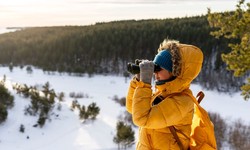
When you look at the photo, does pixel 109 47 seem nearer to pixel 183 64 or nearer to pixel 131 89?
pixel 131 89

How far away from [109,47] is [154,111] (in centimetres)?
4749

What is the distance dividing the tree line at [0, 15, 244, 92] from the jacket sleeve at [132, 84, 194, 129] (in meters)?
39.8

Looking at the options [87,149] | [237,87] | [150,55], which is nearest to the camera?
[87,149]

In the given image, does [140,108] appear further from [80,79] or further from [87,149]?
[80,79]

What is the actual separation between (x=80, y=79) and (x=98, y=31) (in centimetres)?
1714

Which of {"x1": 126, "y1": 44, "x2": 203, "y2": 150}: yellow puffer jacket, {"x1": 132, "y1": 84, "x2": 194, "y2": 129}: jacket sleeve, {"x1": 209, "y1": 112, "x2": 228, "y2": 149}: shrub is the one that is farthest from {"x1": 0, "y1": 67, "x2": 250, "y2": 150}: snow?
{"x1": 132, "y1": 84, "x2": 194, "y2": 129}: jacket sleeve

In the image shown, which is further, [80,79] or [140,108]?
[80,79]

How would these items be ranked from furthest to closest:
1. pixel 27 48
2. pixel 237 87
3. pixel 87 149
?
pixel 27 48 → pixel 237 87 → pixel 87 149

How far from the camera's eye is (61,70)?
43.1 m

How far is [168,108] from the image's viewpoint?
2.16 meters

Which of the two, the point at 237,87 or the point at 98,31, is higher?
the point at 98,31

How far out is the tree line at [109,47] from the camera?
45188 millimetres

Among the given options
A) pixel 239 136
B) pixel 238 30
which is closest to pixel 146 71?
pixel 238 30

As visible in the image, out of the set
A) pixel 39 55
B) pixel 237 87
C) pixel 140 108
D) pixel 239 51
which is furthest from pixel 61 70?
pixel 140 108
